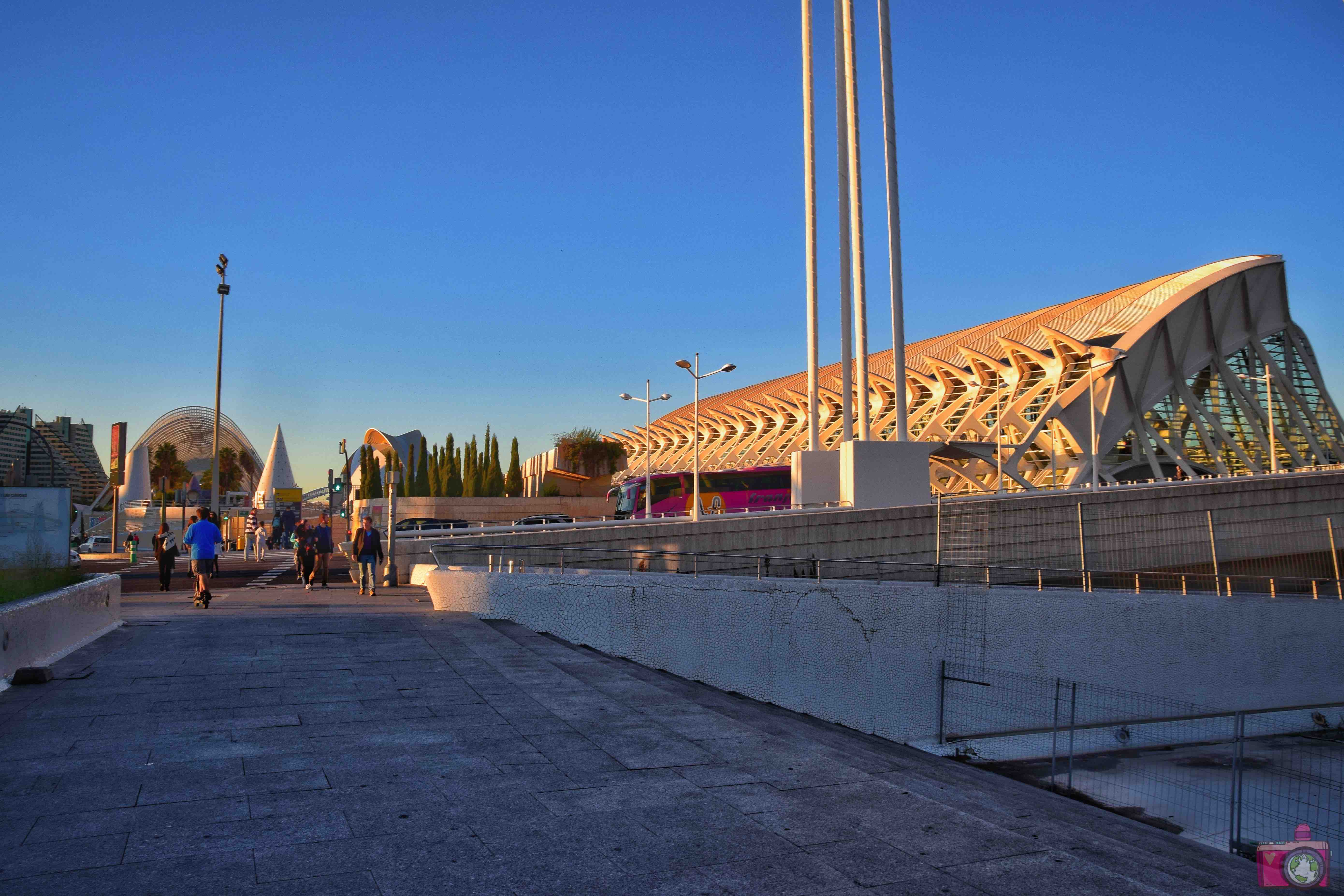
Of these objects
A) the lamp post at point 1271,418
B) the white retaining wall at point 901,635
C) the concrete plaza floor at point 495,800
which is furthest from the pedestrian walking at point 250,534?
the lamp post at point 1271,418

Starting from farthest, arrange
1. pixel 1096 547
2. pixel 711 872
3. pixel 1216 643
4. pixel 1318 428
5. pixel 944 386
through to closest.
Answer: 1. pixel 1318 428
2. pixel 944 386
3. pixel 1096 547
4. pixel 1216 643
5. pixel 711 872

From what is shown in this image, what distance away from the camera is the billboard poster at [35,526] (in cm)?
1057

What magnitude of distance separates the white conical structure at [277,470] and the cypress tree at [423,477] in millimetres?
57788

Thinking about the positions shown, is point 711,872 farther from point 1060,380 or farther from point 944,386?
point 944,386

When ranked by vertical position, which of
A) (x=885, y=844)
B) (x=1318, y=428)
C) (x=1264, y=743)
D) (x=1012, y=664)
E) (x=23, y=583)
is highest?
(x=1318, y=428)

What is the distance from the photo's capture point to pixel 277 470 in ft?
410

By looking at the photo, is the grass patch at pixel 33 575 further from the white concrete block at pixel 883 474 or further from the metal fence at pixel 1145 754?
the white concrete block at pixel 883 474

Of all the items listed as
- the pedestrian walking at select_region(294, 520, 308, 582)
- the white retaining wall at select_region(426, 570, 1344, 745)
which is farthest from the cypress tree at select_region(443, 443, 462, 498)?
the white retaining wall at select_region(426, 570, 1344, 745)

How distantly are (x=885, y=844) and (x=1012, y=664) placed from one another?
15595mm

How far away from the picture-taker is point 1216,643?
70.0ft

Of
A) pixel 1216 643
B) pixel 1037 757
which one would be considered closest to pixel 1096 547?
pixel 1216 643

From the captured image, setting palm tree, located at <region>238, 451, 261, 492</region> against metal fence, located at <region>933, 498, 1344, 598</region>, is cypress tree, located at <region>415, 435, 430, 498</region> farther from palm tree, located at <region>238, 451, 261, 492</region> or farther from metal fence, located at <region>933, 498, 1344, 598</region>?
palm tree, located at <region>238, 451, 261, 492</region>

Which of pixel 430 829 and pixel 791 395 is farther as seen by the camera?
pixel 791 395

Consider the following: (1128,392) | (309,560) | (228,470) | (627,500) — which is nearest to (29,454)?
(309,560)
